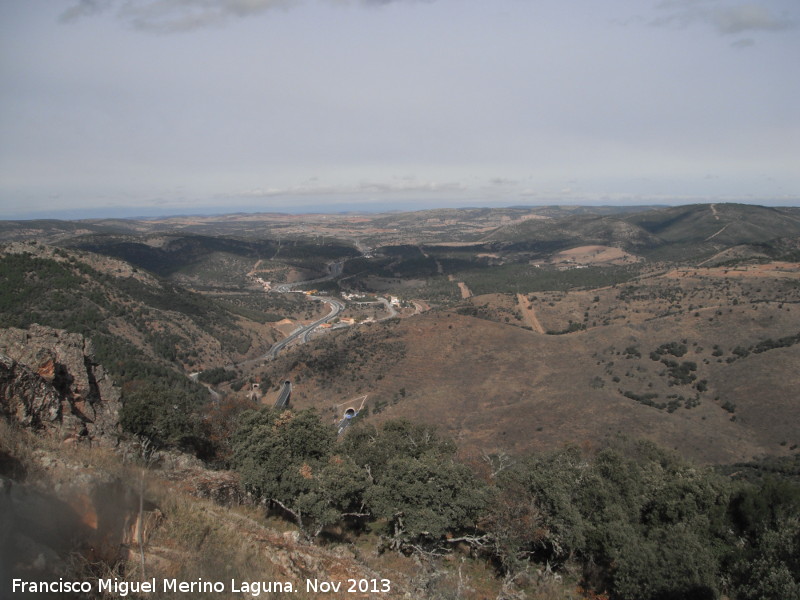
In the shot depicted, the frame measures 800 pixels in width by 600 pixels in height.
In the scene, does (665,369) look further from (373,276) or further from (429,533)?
(373,276)

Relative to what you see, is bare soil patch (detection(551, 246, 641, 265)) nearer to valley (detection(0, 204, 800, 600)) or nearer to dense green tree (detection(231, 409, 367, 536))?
valley (detection(0, 204, 800, 600))

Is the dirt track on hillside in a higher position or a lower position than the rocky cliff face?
lower

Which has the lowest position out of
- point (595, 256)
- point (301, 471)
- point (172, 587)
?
point (301, 471)

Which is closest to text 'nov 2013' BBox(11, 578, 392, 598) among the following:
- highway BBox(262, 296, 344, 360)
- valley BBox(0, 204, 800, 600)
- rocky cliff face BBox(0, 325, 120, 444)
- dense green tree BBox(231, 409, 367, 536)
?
valley BBox(0, 204, 800, 600)

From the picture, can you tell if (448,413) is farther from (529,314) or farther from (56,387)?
(529,314)

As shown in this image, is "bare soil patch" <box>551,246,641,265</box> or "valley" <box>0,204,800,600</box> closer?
"valley" <box>0,204,800,600</box>

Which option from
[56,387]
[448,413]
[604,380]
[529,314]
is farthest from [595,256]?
[56,387]

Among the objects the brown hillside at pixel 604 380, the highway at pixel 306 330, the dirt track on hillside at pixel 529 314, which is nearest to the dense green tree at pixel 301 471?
the brown hillside at pixel 604 380

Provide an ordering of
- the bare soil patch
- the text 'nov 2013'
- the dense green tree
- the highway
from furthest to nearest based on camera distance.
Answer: the bare soil patch
the highway
the dense green tree
the text 'nov 2013'

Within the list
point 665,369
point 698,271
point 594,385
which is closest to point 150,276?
point 594,385
